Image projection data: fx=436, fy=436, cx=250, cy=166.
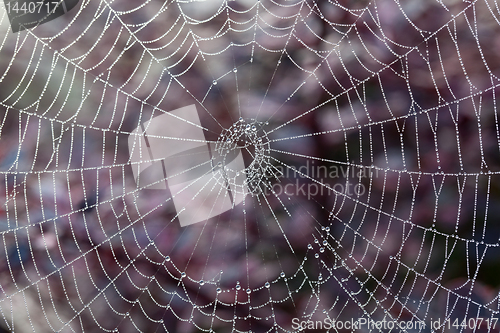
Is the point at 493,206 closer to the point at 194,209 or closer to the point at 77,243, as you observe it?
the point at 194,209

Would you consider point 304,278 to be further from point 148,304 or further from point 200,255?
point 148,304

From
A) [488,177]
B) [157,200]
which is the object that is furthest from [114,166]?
[488,177]

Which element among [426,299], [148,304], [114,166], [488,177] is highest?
[114,166]

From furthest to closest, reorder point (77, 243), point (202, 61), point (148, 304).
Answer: point (148, 304)
point (77, 243)
point (202, 61)

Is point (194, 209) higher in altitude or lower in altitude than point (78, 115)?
lower

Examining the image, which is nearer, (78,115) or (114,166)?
(78,115)

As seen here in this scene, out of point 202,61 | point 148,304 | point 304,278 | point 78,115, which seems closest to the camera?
point 78,115

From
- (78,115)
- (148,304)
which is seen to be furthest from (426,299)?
(78,115)
